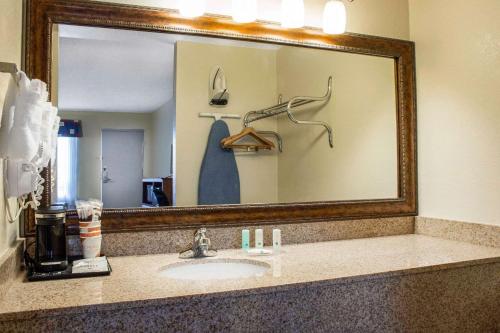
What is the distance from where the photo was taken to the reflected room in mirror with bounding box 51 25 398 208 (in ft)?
5.07

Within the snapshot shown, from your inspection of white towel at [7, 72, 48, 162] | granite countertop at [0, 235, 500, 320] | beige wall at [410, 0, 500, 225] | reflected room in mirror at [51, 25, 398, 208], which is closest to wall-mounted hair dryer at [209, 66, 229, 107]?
reflected room in mirror at [51, 25, 398, 208]

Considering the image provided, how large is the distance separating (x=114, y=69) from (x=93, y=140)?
0.30 m

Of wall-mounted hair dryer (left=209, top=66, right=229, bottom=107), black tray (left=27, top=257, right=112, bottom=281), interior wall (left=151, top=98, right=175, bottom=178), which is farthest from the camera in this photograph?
wall-mounted hair dryer (left=209, top=66, right=229, bottom=107)

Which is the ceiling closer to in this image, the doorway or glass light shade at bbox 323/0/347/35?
the doorway

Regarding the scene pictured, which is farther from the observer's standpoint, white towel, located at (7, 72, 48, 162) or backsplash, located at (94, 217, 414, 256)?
backsplash, located at (94, 217, 414, 256)

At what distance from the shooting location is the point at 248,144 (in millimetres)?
1825

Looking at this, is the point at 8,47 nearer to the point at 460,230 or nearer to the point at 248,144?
the point at 248,144

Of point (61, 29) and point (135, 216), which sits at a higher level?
point (61, 29)

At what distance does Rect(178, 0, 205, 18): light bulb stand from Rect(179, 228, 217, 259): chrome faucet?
88 cm

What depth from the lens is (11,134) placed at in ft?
2.88

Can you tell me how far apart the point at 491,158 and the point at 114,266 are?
1.58m

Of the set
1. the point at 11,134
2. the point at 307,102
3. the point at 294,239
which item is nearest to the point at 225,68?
the point at 307,102

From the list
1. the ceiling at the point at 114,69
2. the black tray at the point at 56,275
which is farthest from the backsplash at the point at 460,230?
the black tray at the point at 56,275

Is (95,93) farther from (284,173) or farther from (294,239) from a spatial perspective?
(294,239)
